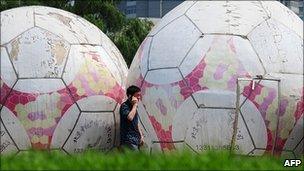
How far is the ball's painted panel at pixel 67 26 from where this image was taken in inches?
317

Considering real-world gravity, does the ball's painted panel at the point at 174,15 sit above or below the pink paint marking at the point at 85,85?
above

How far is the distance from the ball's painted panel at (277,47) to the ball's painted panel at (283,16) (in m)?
0.15

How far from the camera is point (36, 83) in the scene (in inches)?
298

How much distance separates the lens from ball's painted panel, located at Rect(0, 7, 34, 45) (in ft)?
25.7

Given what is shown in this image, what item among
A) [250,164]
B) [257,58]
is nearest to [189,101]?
[257,58]

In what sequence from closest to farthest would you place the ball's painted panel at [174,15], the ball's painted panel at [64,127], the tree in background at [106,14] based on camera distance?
the ball's painted panel at [64,127], the ball's painted panel at [174,15], the tree in background at [106,14]

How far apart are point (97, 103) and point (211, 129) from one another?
1.53 m

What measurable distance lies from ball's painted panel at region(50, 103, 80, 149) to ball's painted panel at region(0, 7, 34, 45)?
1184 millimetres

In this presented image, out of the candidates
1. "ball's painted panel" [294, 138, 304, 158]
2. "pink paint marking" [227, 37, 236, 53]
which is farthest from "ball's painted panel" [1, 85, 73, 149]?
"ball's painted panel" [294, 138, 304, 158]

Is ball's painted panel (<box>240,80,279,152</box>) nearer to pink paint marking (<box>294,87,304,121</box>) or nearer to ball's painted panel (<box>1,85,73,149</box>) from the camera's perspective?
pink paint marking (<box>294,87,304,121</box>)

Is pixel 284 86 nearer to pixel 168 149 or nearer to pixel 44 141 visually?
pixel 168 149

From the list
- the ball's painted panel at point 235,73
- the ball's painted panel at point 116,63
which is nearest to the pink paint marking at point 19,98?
the ball's painted panel at point 116,63

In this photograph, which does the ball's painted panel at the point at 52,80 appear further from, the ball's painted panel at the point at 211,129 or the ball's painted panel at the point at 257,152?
the ball's painted panel at the point at 257,152

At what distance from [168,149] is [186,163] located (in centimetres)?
338
